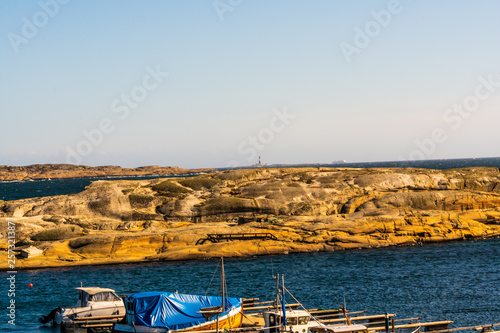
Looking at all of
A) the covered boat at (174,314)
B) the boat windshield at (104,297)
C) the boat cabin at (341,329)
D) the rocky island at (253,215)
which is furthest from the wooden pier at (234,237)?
the boat cabin at (341,329)

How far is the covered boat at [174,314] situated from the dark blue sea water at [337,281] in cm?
852

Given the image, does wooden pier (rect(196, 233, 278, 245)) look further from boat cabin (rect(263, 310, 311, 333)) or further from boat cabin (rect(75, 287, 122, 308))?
boat cabin (rect(263, 310, 311, 333))

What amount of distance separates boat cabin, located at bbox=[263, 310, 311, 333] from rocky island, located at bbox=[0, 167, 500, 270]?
31488mm

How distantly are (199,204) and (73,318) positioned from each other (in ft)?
132

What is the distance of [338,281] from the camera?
51375 mm

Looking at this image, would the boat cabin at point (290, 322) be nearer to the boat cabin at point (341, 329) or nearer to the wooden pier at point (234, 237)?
the boat cabin at point (341, 329)

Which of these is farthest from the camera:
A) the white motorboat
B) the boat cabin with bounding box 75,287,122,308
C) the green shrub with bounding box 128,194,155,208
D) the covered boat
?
the green shrub with bounding box 128,194,155,208

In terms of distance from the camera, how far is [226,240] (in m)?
66.7

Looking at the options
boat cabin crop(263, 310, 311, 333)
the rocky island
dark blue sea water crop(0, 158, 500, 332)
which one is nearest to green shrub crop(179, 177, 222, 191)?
the rocky island

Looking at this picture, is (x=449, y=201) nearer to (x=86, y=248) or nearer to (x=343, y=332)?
(x=86, y=248)

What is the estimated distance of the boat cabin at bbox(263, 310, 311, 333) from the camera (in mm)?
30703

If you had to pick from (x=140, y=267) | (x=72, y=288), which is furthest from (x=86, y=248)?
(x=72, y=288)

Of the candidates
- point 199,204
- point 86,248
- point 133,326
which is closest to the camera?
point 133,326

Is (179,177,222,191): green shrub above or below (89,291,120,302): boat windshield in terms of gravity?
above
